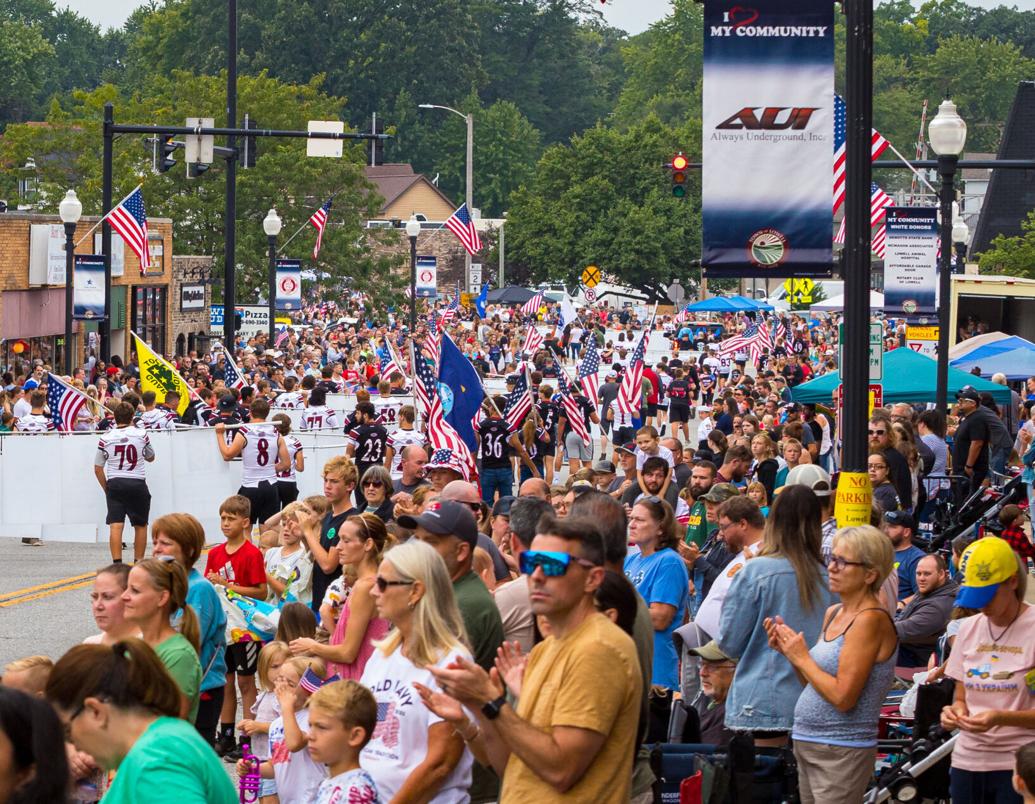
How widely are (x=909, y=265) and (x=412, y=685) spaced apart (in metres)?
15.8

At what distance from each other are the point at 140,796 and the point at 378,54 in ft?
395

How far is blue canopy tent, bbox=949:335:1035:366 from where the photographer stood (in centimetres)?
2739

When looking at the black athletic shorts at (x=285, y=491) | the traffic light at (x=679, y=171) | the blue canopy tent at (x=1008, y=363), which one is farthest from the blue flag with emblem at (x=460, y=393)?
the blue canopy tent at (x=1008, y=363)

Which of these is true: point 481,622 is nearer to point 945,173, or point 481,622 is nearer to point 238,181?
point 945,173

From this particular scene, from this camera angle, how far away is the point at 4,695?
406 cm

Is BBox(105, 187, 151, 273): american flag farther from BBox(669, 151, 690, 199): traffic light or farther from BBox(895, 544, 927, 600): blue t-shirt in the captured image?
BBox(895, 544, 927, 600): blue t-shirt

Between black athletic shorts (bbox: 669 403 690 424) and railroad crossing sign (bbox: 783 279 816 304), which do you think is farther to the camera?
railroad crossing sign (bbox: 783 279 816 304)

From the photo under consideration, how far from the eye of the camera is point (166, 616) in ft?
23.7

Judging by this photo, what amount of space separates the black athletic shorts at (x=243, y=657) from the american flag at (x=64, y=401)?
12151 millimetres

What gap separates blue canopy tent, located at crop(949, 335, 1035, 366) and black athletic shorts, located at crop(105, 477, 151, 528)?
13.4 m

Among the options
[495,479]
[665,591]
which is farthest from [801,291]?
[665,591]

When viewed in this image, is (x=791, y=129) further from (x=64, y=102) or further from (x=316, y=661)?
(x=64, y=102)

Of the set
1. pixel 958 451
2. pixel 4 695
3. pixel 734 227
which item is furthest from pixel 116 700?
pixel 958 451

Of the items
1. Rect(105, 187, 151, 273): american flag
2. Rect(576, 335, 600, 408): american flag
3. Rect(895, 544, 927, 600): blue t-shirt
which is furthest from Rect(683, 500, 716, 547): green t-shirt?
Rect(105, 187, 151, 273): american flag
